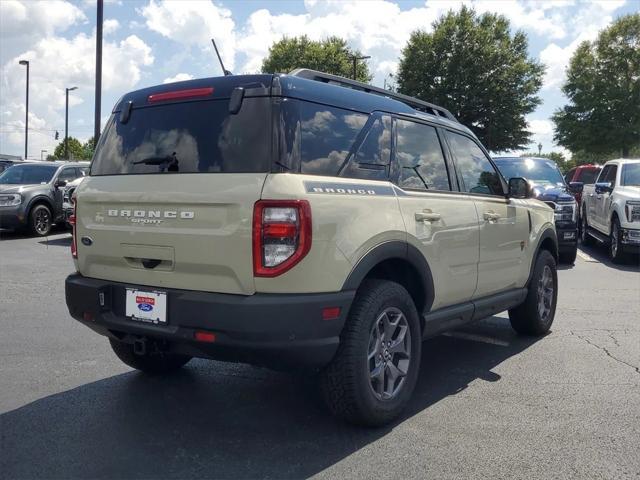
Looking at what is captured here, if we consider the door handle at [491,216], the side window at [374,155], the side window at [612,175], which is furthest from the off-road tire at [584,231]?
the side window at [374,155]

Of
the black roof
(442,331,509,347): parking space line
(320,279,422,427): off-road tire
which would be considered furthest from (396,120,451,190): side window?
(442,331,509,347): parking space line

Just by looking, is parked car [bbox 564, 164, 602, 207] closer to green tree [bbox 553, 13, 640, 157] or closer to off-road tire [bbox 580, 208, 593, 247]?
off-road tire [bbox 580, 208, 593, 247]

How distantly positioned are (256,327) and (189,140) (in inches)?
44.4

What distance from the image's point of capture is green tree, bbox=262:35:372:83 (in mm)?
48844

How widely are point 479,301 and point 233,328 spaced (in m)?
2.25

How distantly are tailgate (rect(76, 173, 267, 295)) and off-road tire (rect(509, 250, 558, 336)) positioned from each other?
3370 mm

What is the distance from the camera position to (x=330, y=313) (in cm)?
320

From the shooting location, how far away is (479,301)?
4680mm

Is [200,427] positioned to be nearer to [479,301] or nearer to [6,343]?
[479,301]

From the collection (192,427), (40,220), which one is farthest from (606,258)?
(40,220)

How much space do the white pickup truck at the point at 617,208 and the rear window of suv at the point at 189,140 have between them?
9264 mm

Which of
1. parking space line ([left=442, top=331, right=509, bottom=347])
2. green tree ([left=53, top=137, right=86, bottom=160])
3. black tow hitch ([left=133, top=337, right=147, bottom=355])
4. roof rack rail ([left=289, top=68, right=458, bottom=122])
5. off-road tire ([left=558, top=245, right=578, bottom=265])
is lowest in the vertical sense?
parking space line ([left=442, top=331, right=509, bottom=347])

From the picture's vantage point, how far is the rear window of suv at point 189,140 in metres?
3.26

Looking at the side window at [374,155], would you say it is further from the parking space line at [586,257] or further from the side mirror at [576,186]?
the side mirror at [576,186]
